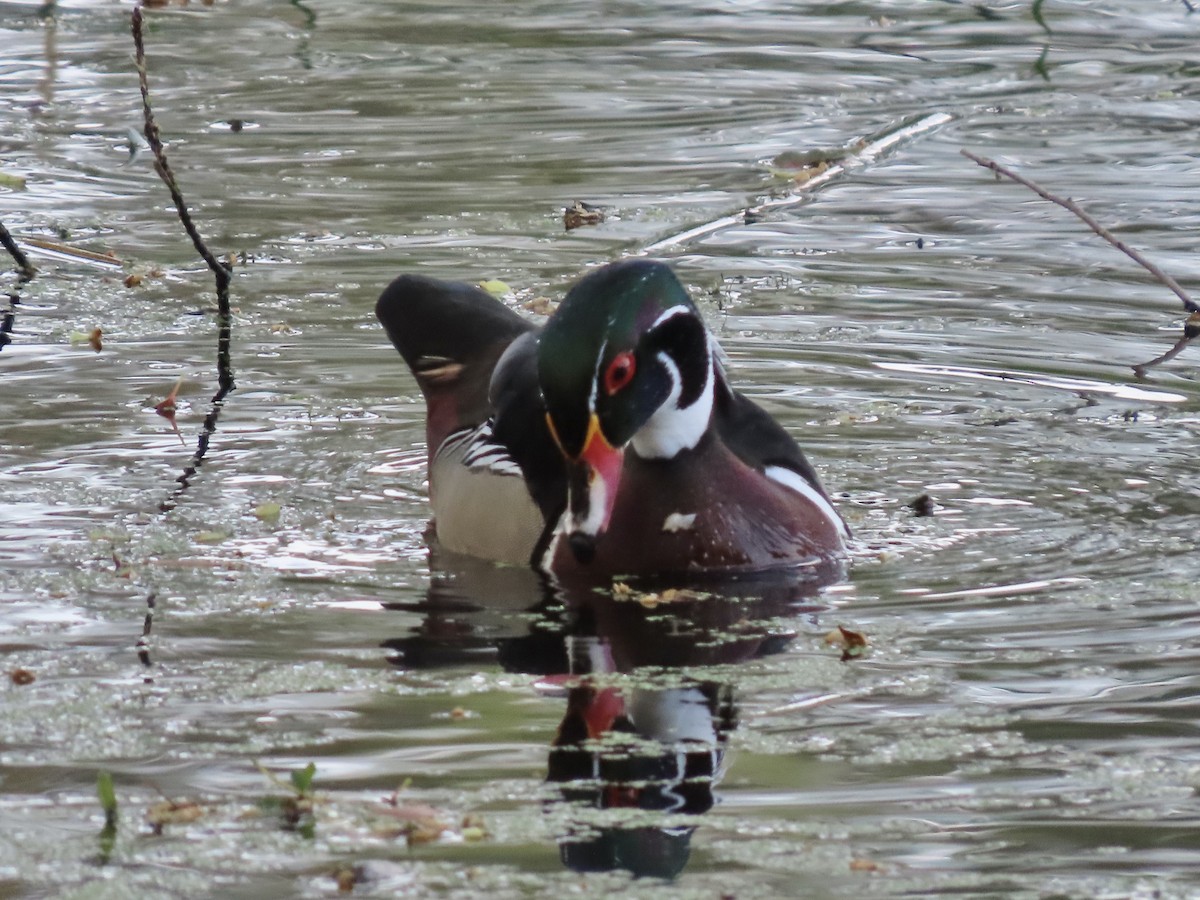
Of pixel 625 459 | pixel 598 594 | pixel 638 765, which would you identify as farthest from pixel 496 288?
pixel 638 765

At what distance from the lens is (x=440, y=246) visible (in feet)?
34.8

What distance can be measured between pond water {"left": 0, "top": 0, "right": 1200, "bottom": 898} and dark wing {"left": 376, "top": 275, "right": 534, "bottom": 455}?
0.31 metres

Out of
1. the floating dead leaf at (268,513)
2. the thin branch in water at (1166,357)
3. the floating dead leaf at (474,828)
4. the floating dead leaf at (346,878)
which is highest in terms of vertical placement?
the floating dead leaf at (346,878)

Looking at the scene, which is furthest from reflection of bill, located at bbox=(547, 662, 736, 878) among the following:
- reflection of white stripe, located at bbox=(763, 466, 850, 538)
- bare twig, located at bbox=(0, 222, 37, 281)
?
bare twig, located at bbox=(0, 222, 37, 281)

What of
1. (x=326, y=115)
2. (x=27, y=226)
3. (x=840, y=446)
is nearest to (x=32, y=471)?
(x=840, y=446)

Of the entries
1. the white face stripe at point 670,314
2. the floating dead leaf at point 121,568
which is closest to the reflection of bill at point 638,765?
the white face stripe at point 670,314

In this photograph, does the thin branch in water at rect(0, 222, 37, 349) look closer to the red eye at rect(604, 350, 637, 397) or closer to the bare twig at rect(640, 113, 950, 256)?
the bare twig at rect(640, 113, 950, 256)

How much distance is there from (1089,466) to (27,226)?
588 centimetres

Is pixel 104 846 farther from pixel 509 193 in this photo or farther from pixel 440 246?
pixel 509 193

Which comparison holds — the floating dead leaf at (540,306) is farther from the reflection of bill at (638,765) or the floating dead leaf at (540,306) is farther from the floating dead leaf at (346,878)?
the floating dead leaf at (346,878)

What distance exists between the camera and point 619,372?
20.7 feet

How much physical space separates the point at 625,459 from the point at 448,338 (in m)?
1.34

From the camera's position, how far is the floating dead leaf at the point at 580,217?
1102 cm

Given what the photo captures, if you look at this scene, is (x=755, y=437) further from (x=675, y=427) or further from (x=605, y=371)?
(x=605, y=371)
